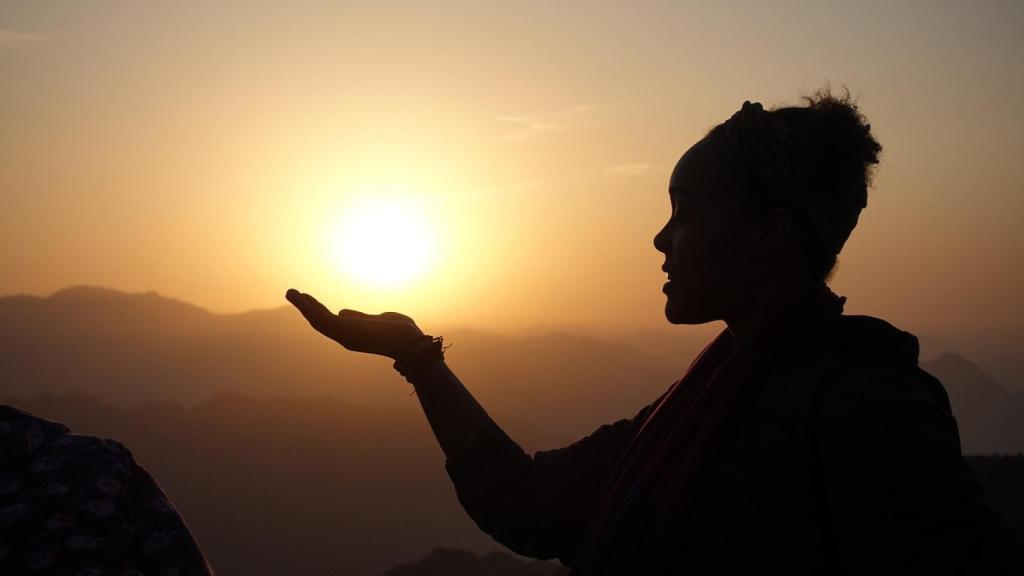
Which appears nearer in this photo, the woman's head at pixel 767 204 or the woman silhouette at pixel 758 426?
the woman silhouette at pixel 758 426

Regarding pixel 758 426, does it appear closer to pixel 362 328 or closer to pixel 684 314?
pixel 684 314

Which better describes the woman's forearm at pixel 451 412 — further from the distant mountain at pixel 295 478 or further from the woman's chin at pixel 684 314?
the distant mountain at pixel 295 478

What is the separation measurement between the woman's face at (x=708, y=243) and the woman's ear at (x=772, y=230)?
3 cm

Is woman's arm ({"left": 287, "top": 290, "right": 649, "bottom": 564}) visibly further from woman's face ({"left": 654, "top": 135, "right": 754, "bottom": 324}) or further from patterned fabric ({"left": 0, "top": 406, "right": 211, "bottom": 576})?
patterned fabric ({"left": 0, "top": 406, "right": 211, "bottom": 576})

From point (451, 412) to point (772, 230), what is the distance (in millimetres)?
1242

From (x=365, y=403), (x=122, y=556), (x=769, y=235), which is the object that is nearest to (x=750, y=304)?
(x=769, y=235)

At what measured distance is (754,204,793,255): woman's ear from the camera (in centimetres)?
246

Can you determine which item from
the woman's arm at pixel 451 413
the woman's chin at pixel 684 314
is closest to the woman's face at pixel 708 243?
the woman's chin at pixel 684 314

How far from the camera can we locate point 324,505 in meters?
123

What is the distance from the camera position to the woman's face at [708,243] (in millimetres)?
2510

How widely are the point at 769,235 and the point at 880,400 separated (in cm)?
64

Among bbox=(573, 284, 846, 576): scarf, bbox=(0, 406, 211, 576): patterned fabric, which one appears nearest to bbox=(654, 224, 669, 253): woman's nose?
bbox=(573, 284, 846, 576): scarf

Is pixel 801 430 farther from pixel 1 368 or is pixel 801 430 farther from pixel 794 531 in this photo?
pixel 1 368

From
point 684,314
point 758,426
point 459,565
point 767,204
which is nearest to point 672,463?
point 758,426
